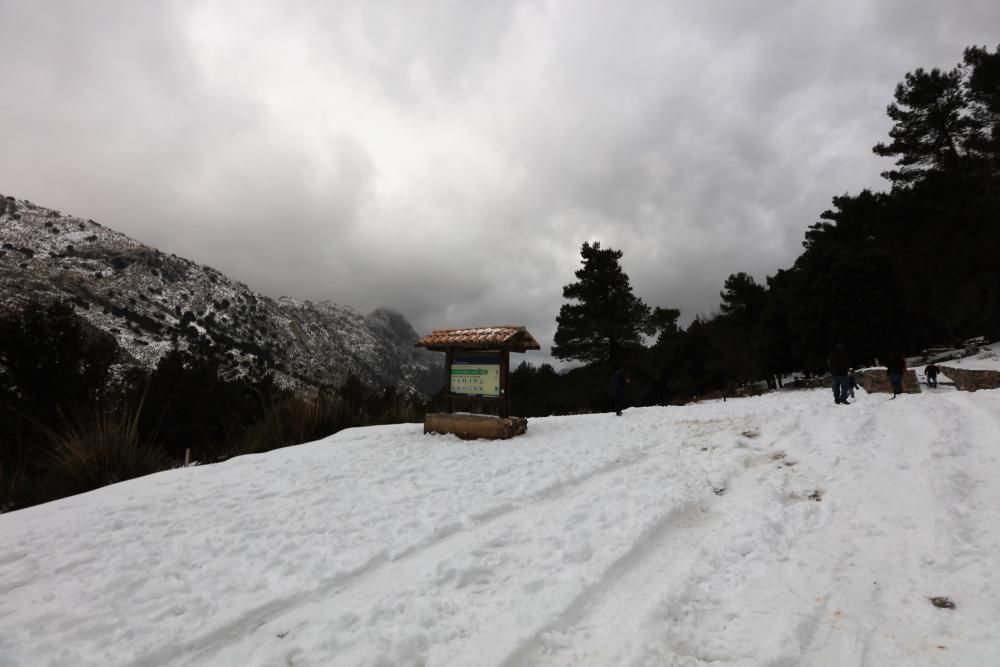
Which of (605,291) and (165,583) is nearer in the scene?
(165,583)

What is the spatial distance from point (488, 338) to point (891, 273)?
82.3 ft

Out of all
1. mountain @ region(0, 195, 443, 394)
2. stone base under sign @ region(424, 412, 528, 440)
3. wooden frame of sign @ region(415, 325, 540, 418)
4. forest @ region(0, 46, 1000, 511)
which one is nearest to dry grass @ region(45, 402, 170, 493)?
forest @ region(0, 46, 1000, 511)

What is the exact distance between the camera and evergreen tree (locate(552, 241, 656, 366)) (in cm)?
2931

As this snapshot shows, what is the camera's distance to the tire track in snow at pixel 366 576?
2654mm

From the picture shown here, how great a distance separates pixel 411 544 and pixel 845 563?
3424 mm

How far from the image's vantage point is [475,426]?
9.55 metres

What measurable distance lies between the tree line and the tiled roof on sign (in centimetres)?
1442

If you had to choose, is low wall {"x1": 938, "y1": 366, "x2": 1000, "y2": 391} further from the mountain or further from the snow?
the mountain

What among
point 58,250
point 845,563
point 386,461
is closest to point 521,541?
point 845,563

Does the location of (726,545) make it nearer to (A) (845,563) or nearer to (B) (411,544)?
(A) (845,563)

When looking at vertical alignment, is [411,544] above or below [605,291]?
below

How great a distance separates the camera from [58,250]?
11569 cm

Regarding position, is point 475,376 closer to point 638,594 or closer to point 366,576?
point 366,576

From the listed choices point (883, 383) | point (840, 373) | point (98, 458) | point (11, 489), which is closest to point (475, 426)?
point (98, 458)
